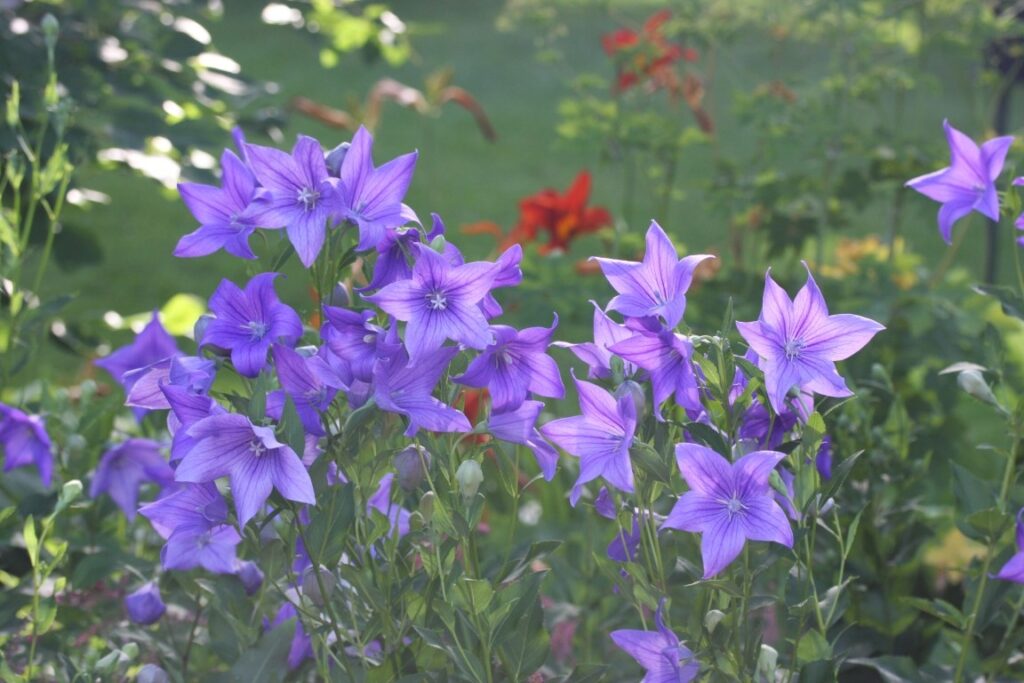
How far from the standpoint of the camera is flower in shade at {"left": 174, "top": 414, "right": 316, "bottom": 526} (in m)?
0.96

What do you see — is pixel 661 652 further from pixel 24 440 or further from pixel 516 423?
pixel 24 440

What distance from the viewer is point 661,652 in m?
1.12

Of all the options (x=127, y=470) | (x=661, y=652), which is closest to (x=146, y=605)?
(x=127, y=470)

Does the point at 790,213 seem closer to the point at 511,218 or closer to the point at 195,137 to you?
the point at 195,137

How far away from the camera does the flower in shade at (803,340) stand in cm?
99

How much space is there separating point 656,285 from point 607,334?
0.27 ft

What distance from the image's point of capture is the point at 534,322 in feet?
7.18

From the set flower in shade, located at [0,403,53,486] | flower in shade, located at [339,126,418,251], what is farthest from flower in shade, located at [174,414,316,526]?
flower in shade, located at [0,403,53,486]

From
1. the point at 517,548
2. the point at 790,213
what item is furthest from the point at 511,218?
the point at 517,548

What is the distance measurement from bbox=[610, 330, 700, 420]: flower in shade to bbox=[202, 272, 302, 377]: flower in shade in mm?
277

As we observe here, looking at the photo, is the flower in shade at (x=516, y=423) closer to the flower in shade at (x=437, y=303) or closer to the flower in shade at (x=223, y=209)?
the flower in shade at (x=437, y=303)

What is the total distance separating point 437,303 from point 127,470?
0.73m

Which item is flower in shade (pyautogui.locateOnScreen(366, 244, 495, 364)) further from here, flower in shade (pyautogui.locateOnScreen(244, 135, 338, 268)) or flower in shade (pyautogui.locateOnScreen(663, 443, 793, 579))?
flower in shade (pyautogui.locateOnScreen(663, 443, 793, 579))

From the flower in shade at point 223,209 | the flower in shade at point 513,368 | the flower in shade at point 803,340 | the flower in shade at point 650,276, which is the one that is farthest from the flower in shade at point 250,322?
the flower in shade at point 803,340
